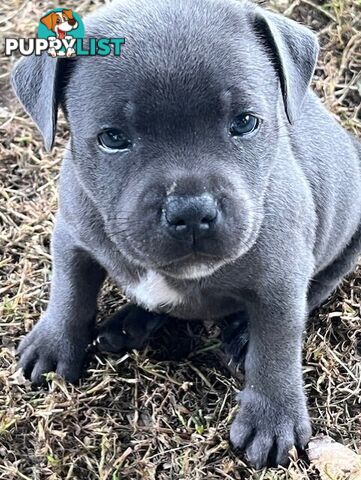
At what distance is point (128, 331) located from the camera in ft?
15.9

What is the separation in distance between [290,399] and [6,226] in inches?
82.6

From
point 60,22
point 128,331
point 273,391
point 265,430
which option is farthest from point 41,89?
point 265,430

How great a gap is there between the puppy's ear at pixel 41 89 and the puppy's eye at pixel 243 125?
2.48ft

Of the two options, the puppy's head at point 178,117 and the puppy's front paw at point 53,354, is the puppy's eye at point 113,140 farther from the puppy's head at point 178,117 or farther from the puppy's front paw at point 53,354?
the puppy's front paw at point 53,354

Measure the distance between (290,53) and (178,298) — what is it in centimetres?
120

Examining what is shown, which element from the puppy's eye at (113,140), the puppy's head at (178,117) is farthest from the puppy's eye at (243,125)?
the puppy's eye at (113,140)

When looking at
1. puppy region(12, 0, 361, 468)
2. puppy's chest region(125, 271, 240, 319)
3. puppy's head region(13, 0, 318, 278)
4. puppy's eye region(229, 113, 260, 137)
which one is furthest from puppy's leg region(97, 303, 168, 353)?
puppy's eye region(229, 113, 260, 137)

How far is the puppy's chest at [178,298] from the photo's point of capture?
4.23 m

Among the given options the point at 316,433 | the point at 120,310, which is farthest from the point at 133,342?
the point at 316,433

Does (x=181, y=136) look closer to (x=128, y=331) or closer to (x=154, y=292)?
(x=154, y=292)

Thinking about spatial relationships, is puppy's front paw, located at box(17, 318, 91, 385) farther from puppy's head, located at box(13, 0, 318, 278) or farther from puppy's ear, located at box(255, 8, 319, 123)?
puppy's ear, located at box(255, 8, 319, 123)

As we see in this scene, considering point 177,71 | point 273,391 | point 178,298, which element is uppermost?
point 177,71

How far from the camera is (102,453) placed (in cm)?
442

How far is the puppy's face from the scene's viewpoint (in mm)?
3523
